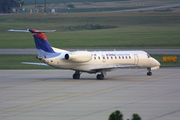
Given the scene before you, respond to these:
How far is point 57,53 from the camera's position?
27844 millimetres

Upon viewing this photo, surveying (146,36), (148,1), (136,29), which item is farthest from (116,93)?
(148,1)

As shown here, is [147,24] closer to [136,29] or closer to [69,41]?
[136,29]

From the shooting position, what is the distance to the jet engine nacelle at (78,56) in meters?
27.3

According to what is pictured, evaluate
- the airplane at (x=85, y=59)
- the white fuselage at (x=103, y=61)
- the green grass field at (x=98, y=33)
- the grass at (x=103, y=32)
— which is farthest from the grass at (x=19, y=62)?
the grass at (x=103, y=32)

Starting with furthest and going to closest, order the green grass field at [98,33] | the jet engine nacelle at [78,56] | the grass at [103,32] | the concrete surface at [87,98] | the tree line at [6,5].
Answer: the tree line at [6,5] → the grass at [103,32] → the green grass field at [98,33] → the jet engine nacelle at [78,56] → the concrete surface at [87,98]

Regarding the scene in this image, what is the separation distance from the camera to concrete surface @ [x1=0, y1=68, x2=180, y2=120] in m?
16.5

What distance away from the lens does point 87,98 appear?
66.9 ft

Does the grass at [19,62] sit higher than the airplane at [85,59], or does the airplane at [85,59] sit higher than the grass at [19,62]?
the airplane at [85,59]

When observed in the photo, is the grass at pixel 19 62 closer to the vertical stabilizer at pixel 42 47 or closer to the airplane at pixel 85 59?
the airplane at pixel 85 59

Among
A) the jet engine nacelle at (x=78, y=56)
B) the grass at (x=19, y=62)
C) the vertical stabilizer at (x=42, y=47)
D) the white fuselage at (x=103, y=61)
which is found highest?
the vertical stabilizer at (x=42, y=47)

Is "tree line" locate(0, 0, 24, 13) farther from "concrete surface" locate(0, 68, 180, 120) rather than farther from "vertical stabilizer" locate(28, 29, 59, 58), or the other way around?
"vertical stabilizer" locate(28, 29, 59, 58)

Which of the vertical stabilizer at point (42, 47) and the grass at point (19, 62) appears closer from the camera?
the vertical stabilizer at point (42, 47)

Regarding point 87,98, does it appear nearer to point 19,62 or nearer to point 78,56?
point 78,56

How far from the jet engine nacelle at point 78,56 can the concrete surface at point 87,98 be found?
6.74ft
